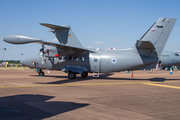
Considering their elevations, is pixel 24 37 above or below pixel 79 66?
above

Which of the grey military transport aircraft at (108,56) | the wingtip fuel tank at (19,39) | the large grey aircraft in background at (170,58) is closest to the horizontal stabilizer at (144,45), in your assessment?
the grey military transport aircraft at (108,56)

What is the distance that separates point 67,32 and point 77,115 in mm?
20227

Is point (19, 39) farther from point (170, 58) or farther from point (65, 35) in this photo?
point (170, 58)

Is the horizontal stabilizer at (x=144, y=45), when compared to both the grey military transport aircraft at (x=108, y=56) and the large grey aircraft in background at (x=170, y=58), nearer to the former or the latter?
the grey military transport aircraft at (x=108, y=56)

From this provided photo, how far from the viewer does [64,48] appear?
816 inches

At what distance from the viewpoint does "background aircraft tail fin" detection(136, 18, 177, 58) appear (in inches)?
750

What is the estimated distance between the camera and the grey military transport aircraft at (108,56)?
19.2 meters

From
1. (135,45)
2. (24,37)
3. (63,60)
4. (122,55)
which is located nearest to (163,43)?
(135,45)

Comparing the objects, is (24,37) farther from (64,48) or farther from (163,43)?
(163,43)

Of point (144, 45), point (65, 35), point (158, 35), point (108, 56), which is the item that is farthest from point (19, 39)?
point (158, 35)

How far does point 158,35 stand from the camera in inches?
757

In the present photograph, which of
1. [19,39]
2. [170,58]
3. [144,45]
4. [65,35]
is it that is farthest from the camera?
[170,58]

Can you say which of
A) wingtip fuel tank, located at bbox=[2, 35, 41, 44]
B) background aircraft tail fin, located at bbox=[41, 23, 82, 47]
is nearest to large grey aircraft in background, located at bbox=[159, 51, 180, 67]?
background aircraft tail fin, located at bbox=[41, 23, 82, 47]

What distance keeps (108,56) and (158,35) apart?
5.65m
